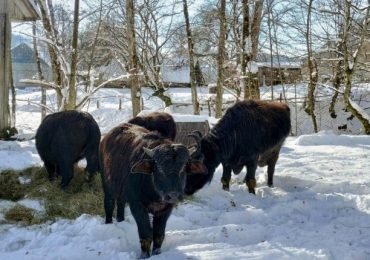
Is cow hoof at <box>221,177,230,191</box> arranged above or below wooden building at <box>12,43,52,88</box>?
below

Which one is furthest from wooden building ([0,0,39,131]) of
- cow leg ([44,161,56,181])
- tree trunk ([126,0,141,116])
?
tree trunk ([126,0,141,116])

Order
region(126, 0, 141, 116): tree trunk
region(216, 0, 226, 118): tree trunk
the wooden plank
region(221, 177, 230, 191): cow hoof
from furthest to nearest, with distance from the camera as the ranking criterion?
region(216, 0, 226, 118): tree trunk, region(126, 0, 141, 116): tree trunk, the wooden plank, region(221, 177, 230, 191): cow hoof

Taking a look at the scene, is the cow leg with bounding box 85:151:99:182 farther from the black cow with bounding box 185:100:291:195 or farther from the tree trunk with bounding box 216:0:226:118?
the tree trunk with bounding box 216:0:226:118

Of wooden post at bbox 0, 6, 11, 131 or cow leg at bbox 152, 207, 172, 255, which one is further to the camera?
wooden post at bbox 0, 6, 11, 131

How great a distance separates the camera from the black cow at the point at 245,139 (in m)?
7.28

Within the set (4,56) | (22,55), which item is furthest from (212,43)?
(22,55)

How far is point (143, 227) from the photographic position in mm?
4648

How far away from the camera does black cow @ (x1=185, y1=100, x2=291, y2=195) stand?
7281mm

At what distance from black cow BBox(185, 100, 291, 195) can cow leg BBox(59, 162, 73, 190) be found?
2063mm

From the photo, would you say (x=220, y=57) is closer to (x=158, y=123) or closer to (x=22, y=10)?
(x=22, y=10)

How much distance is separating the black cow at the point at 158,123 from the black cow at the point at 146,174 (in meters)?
1.62

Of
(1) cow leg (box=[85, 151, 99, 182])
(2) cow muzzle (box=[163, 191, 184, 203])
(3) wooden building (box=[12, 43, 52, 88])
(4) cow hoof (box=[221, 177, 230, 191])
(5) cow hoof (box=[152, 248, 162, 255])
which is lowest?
(5) cow hoof (box=[152, 248, 162, 255])

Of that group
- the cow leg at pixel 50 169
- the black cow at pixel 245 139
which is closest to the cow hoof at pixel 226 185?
the black cow at pixel 245 139

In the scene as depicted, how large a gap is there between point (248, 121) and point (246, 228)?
2.55 m
